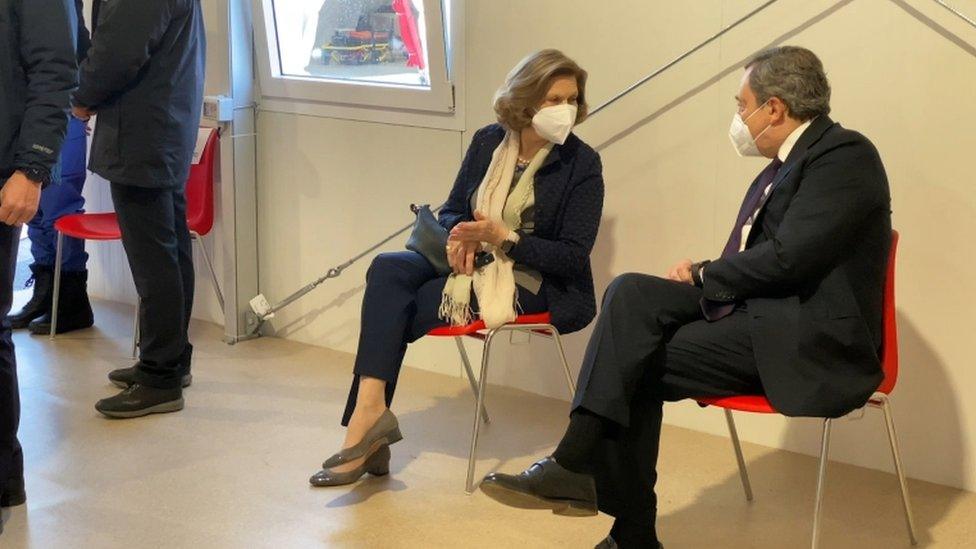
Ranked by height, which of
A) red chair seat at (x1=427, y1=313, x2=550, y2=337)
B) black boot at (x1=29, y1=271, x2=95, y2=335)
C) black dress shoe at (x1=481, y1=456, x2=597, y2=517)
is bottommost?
black boot at (x1=29, y1=271, x2=95, y2=335)

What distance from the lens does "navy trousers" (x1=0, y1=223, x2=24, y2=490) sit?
2812 mm

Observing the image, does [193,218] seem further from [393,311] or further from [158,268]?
[393,311]

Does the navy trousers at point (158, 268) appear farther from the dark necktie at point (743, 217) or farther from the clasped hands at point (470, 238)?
the dark necktie at point (743, 217)

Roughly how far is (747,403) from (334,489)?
Answer: 1113 mm

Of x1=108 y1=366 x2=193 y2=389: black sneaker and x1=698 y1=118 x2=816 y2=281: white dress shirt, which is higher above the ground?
x1=698 y1=118 x2=816 y2=281: white dress shirt

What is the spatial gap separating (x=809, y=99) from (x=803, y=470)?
1136 mm

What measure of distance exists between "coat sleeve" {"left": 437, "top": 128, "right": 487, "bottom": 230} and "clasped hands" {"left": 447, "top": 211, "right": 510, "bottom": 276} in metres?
0.16

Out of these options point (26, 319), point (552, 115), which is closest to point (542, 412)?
point (552, 115)

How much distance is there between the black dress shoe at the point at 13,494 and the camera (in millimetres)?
3043

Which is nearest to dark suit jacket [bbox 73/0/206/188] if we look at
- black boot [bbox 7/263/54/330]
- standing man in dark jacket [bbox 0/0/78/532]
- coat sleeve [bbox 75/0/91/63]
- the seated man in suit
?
coat sleeve [bbox 75/0/91/63]

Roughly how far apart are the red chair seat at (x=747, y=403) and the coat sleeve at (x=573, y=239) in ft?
2.00

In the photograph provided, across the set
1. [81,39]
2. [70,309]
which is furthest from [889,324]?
[70,309]

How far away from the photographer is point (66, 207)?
4.71 meters

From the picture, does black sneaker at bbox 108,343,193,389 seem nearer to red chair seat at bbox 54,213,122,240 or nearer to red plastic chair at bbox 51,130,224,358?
red plastic chair at bbox 51,130,224,358
